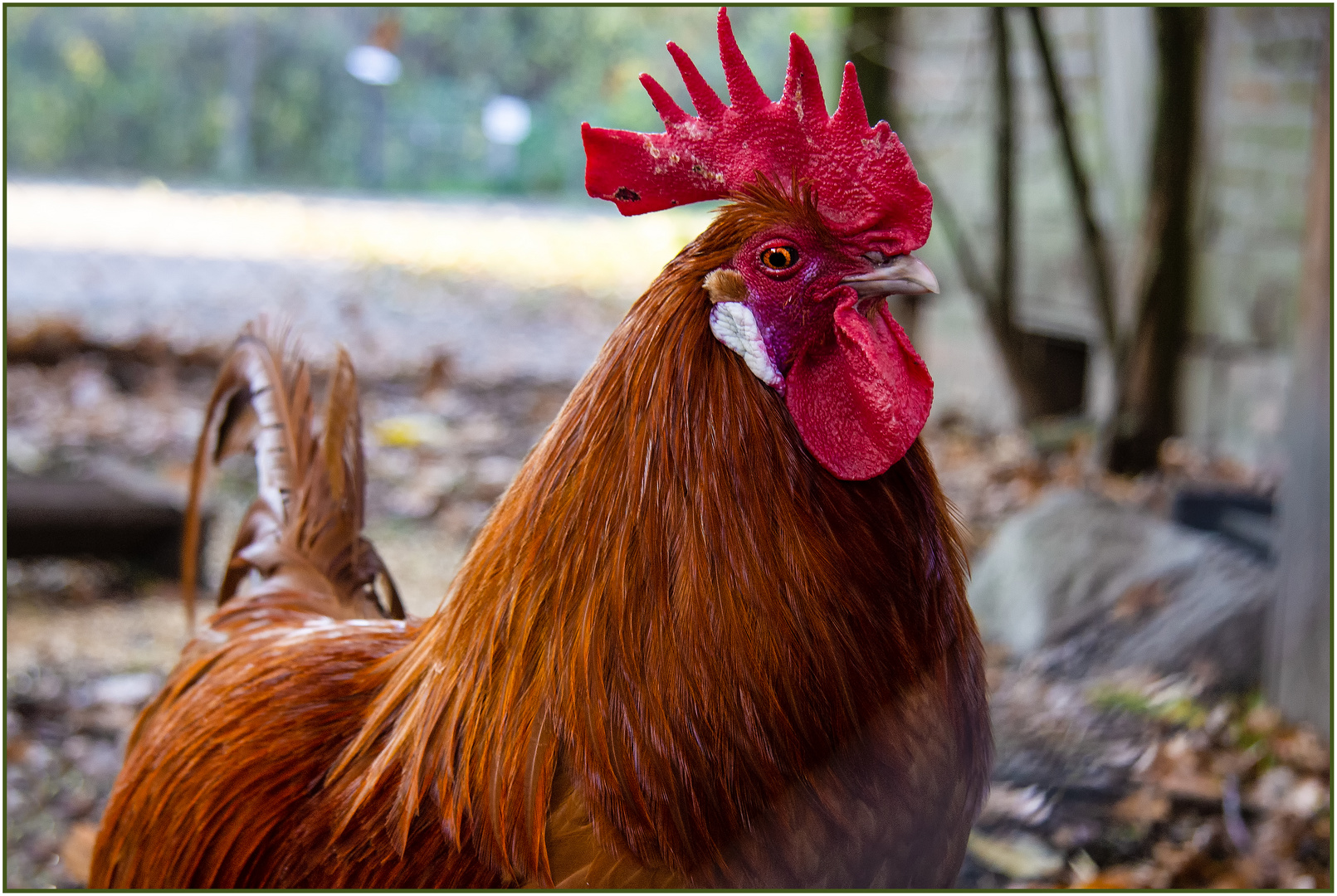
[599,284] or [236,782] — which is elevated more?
[599,284]

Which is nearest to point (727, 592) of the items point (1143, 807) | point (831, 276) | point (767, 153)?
point (831, 276)

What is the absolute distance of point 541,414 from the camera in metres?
5.32

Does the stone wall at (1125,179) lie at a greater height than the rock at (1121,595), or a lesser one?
greater

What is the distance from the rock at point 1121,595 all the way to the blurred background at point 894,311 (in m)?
0.01

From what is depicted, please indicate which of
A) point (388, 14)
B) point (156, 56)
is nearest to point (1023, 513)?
point (388, 14)

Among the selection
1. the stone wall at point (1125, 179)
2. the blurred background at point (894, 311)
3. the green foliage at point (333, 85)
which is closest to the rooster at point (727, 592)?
the blurred background at point (894, 311)

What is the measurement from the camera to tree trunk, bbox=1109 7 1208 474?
13.2 ft

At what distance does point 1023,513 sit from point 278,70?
16.1 ft

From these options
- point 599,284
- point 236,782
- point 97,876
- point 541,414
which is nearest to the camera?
point 236,782

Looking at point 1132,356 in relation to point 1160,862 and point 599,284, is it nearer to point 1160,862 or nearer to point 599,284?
point 1160,862

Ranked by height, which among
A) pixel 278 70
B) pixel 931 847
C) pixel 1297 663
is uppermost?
pixel 278 70

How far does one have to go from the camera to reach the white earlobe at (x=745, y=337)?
4.08 feet

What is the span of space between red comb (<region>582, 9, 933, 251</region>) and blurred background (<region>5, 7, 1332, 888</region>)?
5.82ft

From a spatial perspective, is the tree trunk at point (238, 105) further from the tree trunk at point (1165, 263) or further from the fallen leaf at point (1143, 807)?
the fallen leaf at point (1143, 807)
